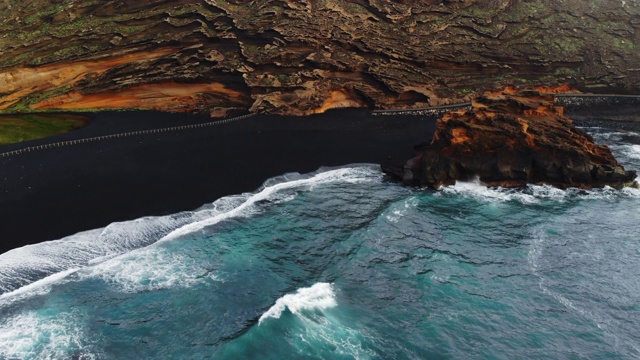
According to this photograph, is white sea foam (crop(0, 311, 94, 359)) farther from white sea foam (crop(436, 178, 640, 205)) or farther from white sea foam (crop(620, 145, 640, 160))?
white sea foam (crop(620, 145, 640, 160))

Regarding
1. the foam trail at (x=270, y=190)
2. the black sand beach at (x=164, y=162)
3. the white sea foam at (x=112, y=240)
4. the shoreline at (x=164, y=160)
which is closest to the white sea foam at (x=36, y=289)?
the white sea foam at (x=112, y=240)

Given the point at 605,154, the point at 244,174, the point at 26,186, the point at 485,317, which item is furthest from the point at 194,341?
the point at 605,154

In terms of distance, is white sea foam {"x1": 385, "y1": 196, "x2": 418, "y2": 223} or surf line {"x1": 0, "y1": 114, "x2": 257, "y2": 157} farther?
surf line {"x1": 0, "y1": 114, "x2": 257, "y2": 157}

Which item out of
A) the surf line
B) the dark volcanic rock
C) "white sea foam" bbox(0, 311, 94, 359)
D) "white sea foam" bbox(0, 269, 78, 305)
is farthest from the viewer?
the surf line

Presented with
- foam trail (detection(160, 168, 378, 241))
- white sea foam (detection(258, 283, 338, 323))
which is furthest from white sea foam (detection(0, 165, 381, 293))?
white sea foam (detection(258, 283, 338, 323))

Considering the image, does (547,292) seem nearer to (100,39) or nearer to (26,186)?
(26,186)

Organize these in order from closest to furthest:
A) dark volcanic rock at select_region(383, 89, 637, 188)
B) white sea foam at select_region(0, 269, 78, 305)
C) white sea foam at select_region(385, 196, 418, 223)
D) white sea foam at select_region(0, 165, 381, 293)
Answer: white sea foam at select_region(0, 269, 78, 305), white sea foam at select_region(0, 165, 381, 293), white sea foam at select_region(385, 196, 418, 223), dark volcanic rock at select_region(383, 89, 637, 188)

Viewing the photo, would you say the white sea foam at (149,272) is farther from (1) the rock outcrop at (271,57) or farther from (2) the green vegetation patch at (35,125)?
(1) the rock outcrop at (271,57)
